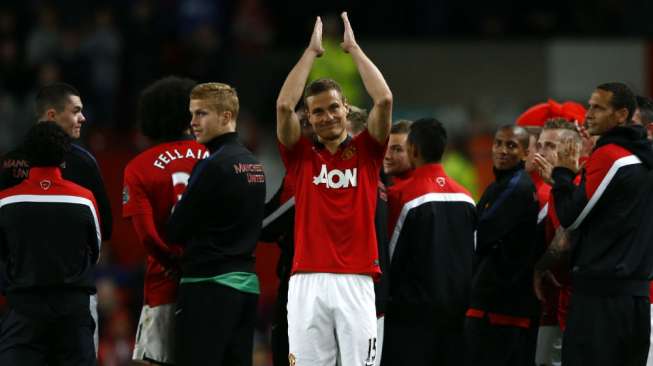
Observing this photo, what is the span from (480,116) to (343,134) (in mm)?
10147

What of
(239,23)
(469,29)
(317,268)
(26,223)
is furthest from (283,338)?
(469,29)

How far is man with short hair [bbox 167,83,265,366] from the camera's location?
26.9 feet

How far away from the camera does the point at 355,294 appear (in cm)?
765

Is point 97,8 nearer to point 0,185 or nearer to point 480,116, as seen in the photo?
point 480,116

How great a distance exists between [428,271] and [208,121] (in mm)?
1951

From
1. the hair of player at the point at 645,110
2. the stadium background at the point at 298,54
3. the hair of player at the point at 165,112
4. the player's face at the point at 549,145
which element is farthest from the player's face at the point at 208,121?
the stadium background at the point at 298,54

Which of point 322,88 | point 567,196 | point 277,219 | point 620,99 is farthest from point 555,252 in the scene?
point 322,88

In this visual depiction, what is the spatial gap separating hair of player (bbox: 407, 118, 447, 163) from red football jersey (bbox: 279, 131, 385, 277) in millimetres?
1384

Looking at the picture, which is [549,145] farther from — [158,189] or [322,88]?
[158,189]

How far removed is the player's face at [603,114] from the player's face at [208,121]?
252 centimetres

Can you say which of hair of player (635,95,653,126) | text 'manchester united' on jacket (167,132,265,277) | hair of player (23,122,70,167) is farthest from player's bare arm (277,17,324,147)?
hair of player (635,95,653,126)

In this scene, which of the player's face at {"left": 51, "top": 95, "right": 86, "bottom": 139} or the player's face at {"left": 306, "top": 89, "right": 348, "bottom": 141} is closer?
the player's face at {"left": 306, "top": 89, "right": 348, "bottom": 141}

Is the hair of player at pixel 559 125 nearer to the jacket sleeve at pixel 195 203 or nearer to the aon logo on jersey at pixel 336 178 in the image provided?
the aon logo on jersey at pixel 336 178

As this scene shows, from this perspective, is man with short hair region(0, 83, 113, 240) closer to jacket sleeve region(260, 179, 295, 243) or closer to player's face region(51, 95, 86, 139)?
player's face region(51, 95, 86, 139)
